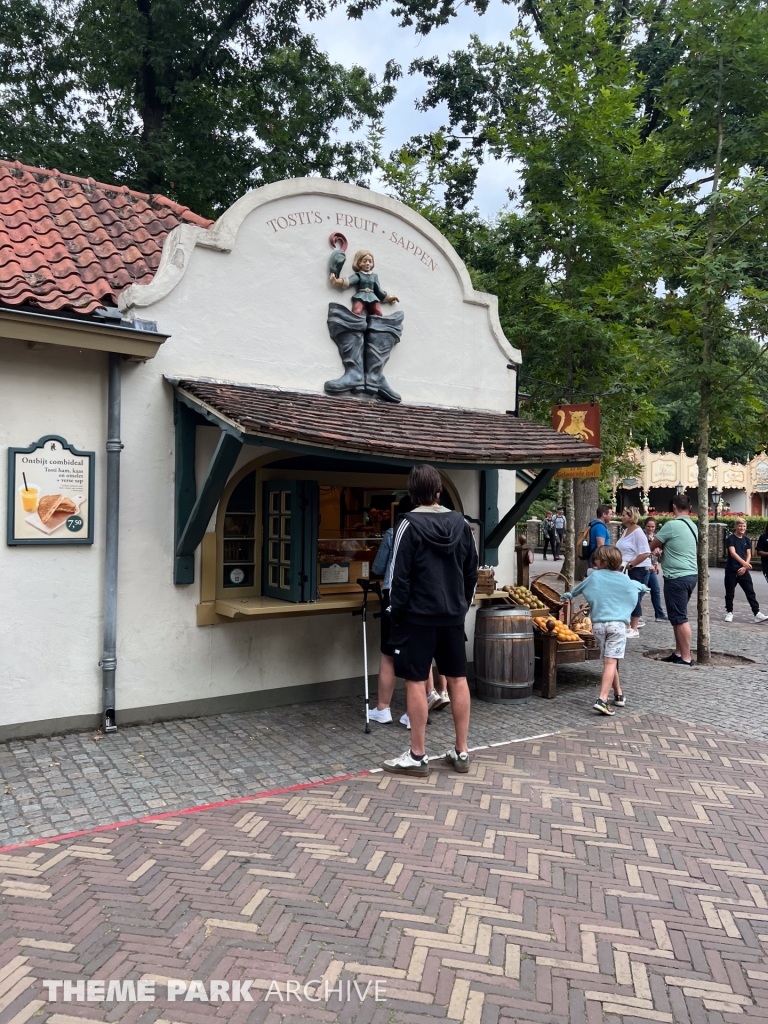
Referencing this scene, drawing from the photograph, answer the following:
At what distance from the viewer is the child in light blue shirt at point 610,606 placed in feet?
22.0

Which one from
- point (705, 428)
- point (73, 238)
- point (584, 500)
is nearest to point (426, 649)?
point (73, 238)

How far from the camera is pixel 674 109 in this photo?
31.4 ft

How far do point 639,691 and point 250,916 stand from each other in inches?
216

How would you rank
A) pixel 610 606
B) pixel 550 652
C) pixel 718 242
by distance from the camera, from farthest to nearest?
pixel 718 242 < pixel 550 652 < pixel 610 606

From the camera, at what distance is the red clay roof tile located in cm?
564

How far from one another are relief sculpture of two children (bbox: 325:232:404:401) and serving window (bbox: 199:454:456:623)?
0.88 metres

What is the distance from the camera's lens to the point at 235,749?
552 centimetres

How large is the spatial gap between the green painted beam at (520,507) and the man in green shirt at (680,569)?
220 cm

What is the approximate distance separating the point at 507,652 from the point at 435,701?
0.99m

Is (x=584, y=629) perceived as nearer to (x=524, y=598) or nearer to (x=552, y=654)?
(x=524, y=598)

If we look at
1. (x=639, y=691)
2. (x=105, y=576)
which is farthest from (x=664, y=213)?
(x=105, y=576)

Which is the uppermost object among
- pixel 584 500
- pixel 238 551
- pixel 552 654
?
pixel 584 500

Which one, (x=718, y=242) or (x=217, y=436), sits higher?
(x=718, y=242)

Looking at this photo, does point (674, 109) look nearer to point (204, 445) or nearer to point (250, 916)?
point (204, 445)
